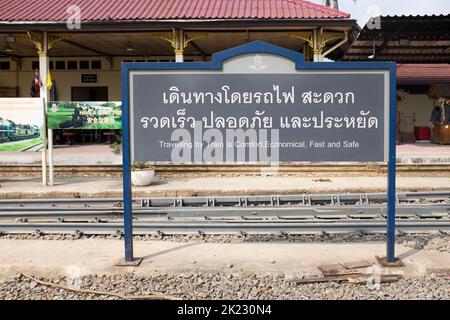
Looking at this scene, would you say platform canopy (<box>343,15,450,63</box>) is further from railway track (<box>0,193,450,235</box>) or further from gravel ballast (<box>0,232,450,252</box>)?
gravel ballast (<box>0,232,450,252</box>)

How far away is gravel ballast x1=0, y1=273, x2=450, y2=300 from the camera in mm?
4375

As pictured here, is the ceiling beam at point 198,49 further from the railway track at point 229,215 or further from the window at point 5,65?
the railway track at point 229,215

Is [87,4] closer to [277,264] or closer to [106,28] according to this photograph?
[106,28]

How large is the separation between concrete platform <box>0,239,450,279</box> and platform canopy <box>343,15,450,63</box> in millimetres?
10622

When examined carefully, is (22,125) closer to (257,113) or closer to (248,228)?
(248,228)

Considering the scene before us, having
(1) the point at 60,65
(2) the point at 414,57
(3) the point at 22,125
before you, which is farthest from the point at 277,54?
(1) the point at 60,65

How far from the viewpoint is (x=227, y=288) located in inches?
179

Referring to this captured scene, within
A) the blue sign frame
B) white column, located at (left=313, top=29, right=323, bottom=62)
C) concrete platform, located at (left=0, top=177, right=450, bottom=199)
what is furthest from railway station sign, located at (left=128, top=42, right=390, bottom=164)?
white column, located at (left=313, top=29, right=323, bottom=62)

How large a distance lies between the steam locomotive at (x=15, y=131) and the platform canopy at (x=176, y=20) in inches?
191

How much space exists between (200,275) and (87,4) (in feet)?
47.6

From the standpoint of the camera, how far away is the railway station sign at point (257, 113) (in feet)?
16.9

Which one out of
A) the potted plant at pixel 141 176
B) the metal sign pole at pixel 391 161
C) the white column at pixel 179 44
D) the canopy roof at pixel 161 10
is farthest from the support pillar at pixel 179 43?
the metal sign pole at pixel 391 161

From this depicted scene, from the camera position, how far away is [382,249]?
18.7 feet

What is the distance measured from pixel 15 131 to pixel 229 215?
647cm
